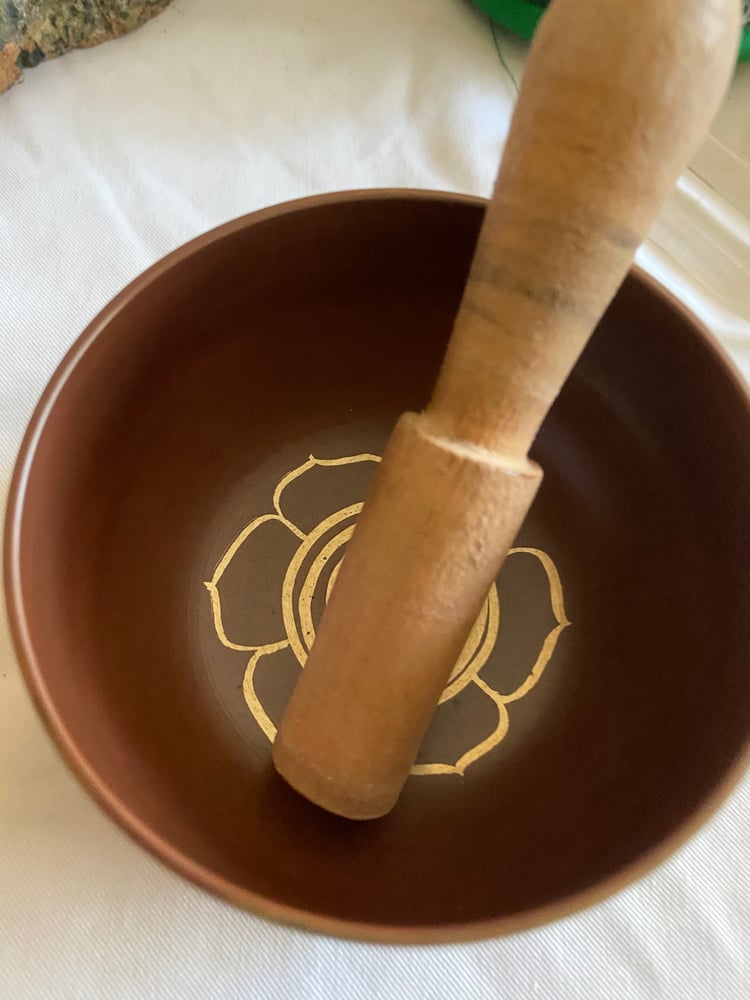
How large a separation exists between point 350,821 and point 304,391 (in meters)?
0.33

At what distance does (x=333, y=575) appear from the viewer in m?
0.69

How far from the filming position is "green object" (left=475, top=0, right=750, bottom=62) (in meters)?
0.87

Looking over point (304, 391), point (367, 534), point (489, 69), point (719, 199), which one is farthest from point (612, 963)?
point (489, 69)

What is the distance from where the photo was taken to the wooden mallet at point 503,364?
385 mm

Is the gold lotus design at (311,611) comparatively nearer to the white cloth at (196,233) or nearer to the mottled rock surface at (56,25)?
the white cloth at (196,233)

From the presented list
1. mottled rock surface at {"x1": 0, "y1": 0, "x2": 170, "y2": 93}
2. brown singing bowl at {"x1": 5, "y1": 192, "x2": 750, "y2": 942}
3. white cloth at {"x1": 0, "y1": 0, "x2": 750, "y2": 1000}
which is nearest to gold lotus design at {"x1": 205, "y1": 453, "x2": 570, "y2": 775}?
brown singing bowl at {"x1": 5, "y1": 192, "x2": 750, "y2": 942}

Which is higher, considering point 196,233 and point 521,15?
point 521,15

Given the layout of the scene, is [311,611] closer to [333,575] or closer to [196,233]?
[333,575]

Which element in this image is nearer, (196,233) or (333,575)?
(333,575)

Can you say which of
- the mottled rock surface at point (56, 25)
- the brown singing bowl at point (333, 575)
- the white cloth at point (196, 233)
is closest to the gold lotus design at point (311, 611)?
the brown singing bowl at point (333, 575)

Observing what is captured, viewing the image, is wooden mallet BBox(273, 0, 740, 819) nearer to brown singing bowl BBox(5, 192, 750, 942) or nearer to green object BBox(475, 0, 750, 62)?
brown singing bowl BBox(5, 192, 750, 942)

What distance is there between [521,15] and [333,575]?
596 millimetres

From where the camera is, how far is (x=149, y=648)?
60cm

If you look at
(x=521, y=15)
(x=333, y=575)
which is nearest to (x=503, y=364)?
(x=333, y=575)
